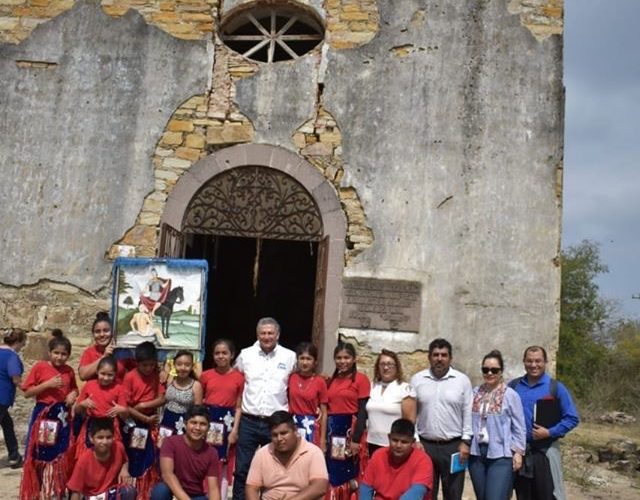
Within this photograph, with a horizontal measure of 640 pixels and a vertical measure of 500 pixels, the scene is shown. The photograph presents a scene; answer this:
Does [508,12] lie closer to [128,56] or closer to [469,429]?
[128,56]

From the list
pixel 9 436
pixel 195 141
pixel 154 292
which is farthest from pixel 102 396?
pixel 195 141

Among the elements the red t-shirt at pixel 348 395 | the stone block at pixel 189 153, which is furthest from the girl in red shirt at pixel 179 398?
the stone block at pixel 189 153

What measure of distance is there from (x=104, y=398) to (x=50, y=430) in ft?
2.12

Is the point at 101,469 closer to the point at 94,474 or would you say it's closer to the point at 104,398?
the point at 94,474

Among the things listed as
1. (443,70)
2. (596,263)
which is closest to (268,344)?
(443,70)

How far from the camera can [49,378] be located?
5398 millimetres

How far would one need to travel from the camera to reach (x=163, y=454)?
435 cm

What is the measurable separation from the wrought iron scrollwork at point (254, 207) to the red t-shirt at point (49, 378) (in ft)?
9.44

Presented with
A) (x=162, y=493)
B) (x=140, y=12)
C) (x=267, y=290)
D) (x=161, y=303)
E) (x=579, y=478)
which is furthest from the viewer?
(x=267, y=290)

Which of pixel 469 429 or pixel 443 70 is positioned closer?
pixel 469 429

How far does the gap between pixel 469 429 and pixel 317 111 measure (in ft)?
14.4

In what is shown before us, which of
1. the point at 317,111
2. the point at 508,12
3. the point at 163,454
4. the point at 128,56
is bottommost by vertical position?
the point at 163,454

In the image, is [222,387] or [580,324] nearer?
[222,387]

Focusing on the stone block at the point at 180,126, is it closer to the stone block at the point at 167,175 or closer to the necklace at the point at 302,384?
the stone block at the point at 167,175
